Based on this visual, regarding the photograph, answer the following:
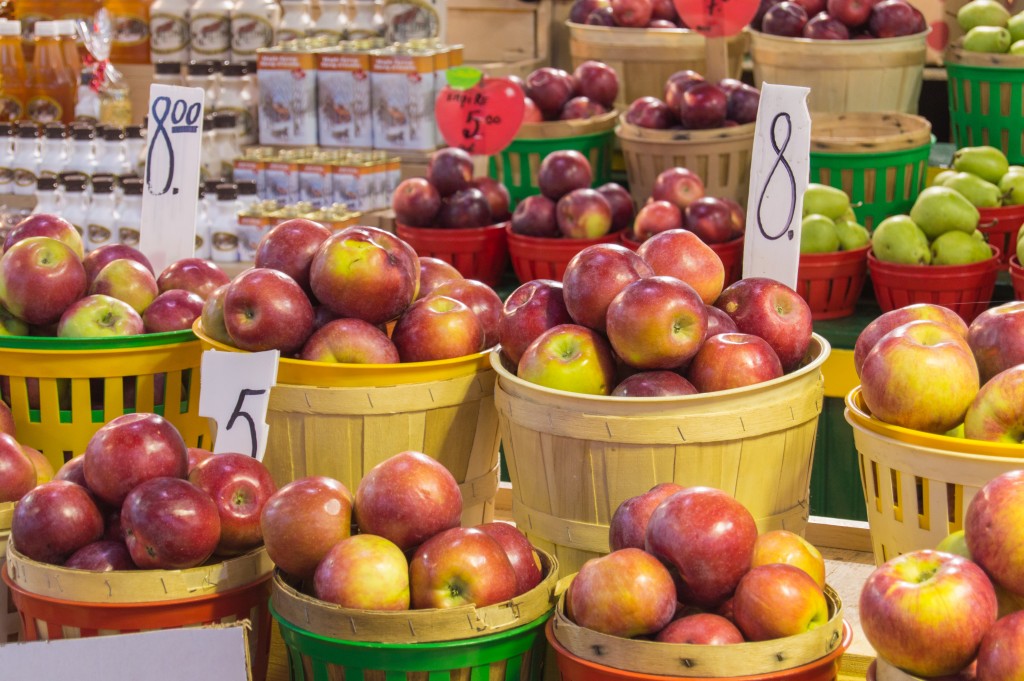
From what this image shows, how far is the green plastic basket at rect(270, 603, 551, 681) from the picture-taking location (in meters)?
1.29

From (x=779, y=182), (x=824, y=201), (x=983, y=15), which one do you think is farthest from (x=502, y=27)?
(x=779, y=182)

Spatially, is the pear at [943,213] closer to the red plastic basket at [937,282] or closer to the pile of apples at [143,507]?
the red plastic basket at [937,282]

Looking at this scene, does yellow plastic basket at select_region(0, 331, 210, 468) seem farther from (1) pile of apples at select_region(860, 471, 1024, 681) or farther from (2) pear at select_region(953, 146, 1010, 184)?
(2) pear at select_region(953, 146, 1010, 184)

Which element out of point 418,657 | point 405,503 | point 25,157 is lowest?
point 418,657

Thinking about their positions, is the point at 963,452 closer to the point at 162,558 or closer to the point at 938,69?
the point at 162,558

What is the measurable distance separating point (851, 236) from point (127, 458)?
6.60 ft

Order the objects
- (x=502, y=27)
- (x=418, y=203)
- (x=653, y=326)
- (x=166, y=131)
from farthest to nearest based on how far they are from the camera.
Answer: (x=502, y=27) < (x=418, y=203) < (x=166, y=131) < (x=653, y=326)

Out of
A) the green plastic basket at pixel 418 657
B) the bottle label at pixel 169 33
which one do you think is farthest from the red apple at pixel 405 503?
the bottle label at pixel 169 33

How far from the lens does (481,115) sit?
3.22 metres

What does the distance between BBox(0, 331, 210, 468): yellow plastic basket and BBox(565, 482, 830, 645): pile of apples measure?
2.94 ft

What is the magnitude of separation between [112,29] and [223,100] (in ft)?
2.16

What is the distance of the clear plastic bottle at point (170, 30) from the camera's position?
4.17 metres

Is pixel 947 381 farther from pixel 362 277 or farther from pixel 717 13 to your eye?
pixel 717 13

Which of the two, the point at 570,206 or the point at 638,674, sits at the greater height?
the point at 570,206
